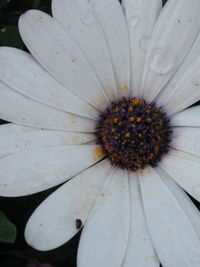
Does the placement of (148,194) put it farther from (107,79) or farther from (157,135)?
(107,79)

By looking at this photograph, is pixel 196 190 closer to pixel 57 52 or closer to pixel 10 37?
pixel 57 52

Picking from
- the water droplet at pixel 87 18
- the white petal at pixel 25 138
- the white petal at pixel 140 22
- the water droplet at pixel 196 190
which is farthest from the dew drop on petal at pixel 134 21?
the water droplet at pixel 196 190

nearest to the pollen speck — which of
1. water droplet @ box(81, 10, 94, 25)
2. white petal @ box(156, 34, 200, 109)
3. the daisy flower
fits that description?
the daisy flower

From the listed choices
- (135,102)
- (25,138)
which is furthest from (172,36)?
(25,138)

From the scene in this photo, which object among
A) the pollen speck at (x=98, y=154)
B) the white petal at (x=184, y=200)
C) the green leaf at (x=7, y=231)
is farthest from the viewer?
the pollen speck at (x=98, y=154)

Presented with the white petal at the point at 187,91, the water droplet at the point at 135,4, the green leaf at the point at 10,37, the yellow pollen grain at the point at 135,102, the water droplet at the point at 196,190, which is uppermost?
the water droplet at the point at 135,4

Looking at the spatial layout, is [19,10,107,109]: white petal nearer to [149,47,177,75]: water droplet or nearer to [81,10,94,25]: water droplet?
[81,10,94,25]: water droplet

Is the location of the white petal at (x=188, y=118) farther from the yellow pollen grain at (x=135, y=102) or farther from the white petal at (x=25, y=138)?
the white petal at (x=25, y=138)
